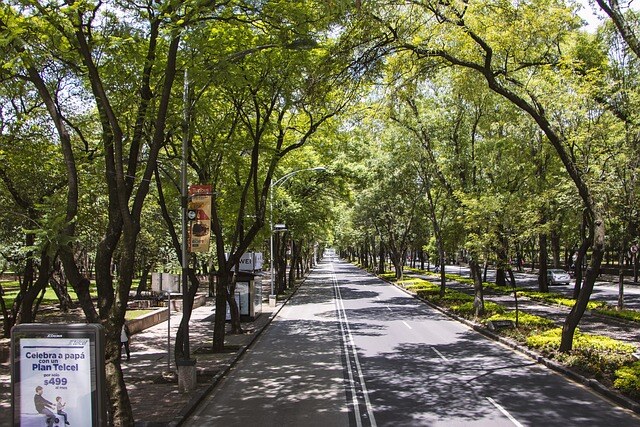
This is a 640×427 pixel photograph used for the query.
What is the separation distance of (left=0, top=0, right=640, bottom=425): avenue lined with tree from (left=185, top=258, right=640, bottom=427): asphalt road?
195 centimetres

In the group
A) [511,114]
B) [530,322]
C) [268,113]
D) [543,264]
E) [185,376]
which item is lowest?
[530,322]

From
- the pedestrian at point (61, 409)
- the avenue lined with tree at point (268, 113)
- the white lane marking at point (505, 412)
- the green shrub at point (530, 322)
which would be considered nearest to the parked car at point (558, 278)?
the avenue lined with tree at point (268, 113)

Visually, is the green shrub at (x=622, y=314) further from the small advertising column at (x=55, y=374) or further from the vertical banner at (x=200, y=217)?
the small advertising column at (x=55, y=374)

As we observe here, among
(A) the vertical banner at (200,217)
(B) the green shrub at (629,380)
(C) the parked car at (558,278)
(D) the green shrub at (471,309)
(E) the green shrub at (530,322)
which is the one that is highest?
(A) the vertical banner at (200,217)

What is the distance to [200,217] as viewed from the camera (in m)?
12.8

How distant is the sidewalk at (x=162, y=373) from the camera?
10.3 metres

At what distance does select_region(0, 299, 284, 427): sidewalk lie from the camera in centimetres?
1031

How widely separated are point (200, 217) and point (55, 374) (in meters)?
6.35

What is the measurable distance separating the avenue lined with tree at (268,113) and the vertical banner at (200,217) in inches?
20.8

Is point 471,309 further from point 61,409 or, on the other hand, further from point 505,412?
point 61,409

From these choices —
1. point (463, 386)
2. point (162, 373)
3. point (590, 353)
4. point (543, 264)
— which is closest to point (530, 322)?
point (590, 353)

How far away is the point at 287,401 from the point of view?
1116 cm

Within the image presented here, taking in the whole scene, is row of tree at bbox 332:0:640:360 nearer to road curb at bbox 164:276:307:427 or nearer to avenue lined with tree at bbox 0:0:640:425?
avenue lined with tree at bbox 0:0:640:425

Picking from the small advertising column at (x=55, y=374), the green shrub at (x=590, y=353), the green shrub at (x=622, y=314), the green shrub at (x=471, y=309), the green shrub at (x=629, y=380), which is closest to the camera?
the small advertising column at (x=55, y=374)
